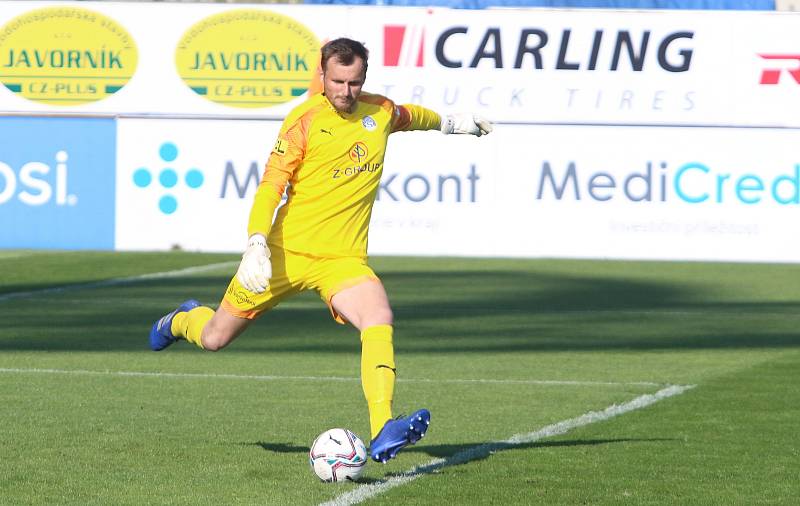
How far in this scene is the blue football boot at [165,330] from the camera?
9188 mm

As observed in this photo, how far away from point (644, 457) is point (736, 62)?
64.7 feet

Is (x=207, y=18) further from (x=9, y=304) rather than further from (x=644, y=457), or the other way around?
(x=644, y=457)

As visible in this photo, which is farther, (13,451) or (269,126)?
(269,126)

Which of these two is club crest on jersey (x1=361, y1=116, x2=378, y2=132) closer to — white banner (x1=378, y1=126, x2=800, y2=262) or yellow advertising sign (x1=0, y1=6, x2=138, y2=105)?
white banner (x1=378, y1=126, x2=800, y2=262)

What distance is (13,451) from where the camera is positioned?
8.51 meters

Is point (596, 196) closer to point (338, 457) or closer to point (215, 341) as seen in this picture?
point (215, 341)

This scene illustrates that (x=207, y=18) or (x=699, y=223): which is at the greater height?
(x=207, y=18)

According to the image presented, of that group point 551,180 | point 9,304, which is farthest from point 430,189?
point 9,304

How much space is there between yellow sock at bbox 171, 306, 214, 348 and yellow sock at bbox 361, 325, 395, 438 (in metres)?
1.31

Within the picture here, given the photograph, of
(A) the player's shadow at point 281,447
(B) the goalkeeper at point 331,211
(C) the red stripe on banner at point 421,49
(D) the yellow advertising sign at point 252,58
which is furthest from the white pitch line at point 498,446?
(D) the yellow advertising sign at point 252,58

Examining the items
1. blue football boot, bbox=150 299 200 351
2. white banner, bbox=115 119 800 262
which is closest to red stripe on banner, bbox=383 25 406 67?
white banner, bbox=115 119 800 262

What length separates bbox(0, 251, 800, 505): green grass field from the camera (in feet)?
25.3

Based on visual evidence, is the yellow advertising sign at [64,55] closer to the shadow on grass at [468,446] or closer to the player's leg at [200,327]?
the player's leg at [200,327]

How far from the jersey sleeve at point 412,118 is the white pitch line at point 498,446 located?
1.65m
